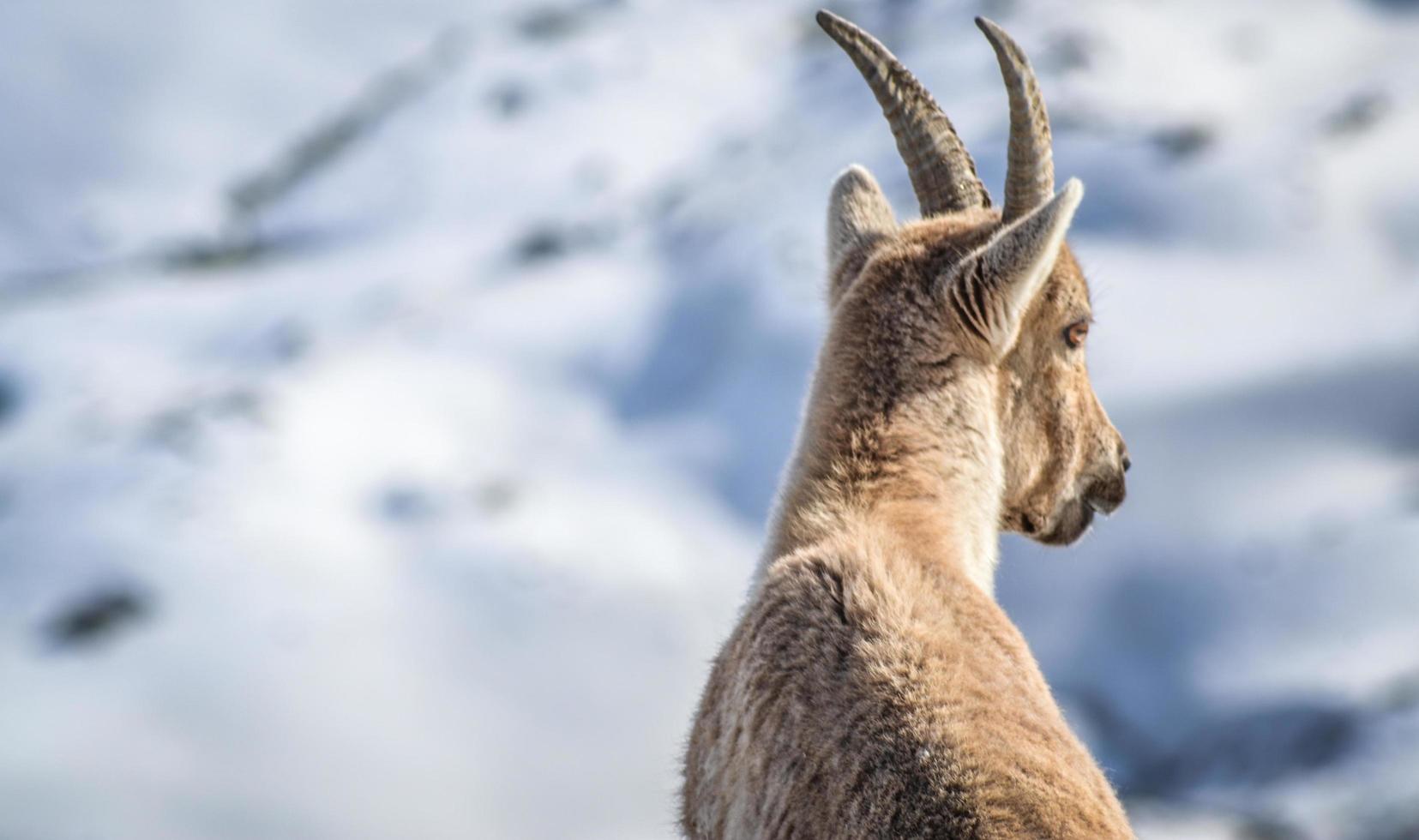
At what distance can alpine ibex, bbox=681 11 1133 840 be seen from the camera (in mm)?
3238

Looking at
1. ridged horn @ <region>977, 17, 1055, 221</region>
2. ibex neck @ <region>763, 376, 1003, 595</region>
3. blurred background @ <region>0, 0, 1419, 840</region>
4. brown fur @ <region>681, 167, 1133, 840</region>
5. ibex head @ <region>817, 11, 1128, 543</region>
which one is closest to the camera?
brown fur @ <region>681, 167, 1133, 840</region>

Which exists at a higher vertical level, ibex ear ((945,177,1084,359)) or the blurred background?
the blurred background

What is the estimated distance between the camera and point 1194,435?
7069 centimetres

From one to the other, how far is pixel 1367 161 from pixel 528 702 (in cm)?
5674

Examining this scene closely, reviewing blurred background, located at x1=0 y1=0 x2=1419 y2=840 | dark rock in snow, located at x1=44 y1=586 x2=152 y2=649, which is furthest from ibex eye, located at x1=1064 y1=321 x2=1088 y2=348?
dark rock in snow, located at x1=44 y1=586 x2=152 y2=649

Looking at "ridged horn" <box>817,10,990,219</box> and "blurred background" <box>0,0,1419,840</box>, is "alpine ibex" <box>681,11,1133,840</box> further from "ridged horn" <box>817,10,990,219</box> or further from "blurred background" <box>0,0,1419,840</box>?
"blurred background" <box>0,0,1419,840</box>

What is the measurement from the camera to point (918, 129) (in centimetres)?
557

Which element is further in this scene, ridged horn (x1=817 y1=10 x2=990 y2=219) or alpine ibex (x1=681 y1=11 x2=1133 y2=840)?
ridged horn (x1=817 y1=10 x2=990 y2=219)

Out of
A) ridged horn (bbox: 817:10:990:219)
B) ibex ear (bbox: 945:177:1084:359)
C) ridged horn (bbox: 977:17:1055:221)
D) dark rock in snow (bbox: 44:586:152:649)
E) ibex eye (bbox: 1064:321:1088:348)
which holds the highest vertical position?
dark rock in snow (bbox: 44:586:152:649)

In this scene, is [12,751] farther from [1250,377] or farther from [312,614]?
[1250,377]

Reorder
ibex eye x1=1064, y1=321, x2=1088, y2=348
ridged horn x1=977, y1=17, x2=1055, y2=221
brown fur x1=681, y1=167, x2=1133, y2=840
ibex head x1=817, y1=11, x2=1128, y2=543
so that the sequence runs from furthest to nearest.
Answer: ibex eye x1=1064, y1=321, x2=1088, y2=348 → ridged horn x1=977, y1=17, x2=1055, y2=221 → ibex head x1=817, y1=11, x2=1128, y2=543 → brown fur x1=681, y1=167, x2=1133, y2=840

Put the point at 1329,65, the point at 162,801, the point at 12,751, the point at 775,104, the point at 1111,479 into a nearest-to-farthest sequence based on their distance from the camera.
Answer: the point at 1111,479 → the point at 162,801 → the point at 12,751 → the point at 1329,65 → the point at 775,104

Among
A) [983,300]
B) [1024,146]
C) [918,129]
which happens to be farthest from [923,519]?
[918,129]

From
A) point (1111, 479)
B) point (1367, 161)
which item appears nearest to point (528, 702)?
point (1367, 161)
